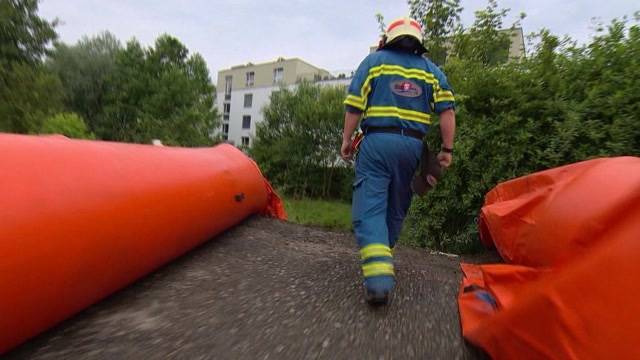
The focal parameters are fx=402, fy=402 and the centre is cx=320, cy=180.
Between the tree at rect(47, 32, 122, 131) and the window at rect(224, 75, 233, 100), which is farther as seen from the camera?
the window at rect(224, 75, 233, 100)

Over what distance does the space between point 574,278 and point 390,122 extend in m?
1.36

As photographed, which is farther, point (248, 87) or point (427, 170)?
point (248, 87)

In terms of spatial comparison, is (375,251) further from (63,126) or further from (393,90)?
(63,126)

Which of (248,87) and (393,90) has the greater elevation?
(248,87)

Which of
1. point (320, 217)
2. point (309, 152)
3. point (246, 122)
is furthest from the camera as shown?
point (246, 122)

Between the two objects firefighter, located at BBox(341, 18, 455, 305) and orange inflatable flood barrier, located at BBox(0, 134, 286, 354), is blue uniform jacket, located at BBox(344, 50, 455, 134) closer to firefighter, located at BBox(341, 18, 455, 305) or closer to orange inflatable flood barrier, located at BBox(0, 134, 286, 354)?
firefighter, located at BBox(341, 18, 455, 305)

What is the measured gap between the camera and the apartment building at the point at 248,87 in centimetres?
4816

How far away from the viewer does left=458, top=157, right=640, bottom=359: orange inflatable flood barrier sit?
1159mm

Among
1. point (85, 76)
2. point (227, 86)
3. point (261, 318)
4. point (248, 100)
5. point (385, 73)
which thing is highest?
point (227, 86)

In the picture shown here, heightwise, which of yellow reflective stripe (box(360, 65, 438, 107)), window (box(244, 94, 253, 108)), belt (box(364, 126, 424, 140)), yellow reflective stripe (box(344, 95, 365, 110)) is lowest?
belt (box(364, 126, 424, 140))

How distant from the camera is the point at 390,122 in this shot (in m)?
2.39

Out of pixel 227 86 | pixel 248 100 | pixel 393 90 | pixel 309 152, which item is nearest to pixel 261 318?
pixel 393 90

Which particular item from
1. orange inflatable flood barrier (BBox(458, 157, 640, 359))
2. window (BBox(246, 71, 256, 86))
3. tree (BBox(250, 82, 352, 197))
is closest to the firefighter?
orange inflatable flood barrier (BBox(458, 157, 640, 359))

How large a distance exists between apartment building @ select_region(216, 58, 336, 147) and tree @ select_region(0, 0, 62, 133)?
31.0m
